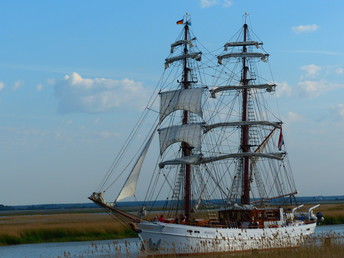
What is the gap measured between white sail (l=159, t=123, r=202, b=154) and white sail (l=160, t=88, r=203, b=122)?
1411 mm

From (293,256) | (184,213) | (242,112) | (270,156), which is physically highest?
(242,112)

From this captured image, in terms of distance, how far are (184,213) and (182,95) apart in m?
10.1

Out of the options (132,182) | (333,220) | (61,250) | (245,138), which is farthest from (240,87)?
(333,220)

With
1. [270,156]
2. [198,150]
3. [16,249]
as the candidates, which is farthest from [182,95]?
[16,249]

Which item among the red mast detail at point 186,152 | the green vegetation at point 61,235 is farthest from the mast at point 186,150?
the green vegetation at point 61,235

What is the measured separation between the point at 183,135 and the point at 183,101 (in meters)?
2.96

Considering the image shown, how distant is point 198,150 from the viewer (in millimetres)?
51625

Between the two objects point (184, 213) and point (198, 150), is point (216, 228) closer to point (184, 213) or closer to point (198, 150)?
point (184, 213)

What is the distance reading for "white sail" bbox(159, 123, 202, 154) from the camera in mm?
50812

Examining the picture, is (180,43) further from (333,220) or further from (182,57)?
(333,220)

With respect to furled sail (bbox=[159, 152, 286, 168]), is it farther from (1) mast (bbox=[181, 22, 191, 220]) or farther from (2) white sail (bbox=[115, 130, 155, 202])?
(2) white sail (bbox=[115, 130, 155, 202])

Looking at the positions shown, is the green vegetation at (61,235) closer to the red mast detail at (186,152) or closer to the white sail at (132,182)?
the red mast detail at (186,152)

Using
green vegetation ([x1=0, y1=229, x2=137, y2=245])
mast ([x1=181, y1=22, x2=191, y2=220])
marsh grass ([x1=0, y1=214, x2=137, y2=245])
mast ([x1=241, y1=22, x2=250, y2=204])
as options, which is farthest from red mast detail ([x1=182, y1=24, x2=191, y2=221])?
green vegetation ([x1=0, y1=229, x2=137, y2=245])

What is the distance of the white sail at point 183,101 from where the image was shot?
5134 cm
